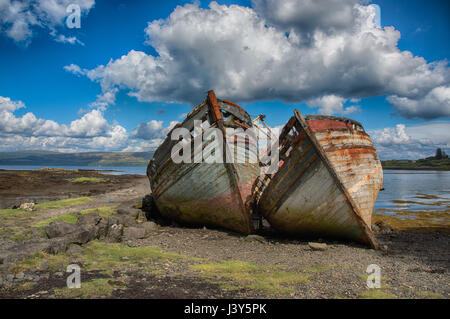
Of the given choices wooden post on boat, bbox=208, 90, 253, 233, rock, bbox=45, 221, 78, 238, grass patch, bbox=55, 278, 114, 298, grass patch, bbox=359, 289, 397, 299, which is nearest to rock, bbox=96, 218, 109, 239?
rock, bbox=45, 221, 78, 238

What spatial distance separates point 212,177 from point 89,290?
17.9 ft

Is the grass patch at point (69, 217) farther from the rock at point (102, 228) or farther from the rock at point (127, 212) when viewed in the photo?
the rock at point (102, 228)

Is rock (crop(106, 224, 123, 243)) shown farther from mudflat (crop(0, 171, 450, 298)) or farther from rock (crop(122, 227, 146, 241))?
rock (crop(122, 227, 146, 241))

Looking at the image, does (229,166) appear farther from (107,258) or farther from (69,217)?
(69,217)

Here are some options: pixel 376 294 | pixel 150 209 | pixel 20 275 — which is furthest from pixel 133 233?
pixel 376 294

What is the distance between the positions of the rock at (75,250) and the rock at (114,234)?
4.50 feet

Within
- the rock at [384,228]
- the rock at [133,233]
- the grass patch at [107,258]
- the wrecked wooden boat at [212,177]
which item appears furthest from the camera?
the rock at [384,228]

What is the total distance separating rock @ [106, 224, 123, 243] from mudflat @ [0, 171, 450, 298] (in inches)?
3.3

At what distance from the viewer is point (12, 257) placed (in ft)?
→ 18.1

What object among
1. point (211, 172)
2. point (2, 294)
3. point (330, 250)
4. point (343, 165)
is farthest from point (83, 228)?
point (343, 165)

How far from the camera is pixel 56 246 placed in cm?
649

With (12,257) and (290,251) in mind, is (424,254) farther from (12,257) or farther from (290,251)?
(12,257)

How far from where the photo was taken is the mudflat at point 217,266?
186 inches

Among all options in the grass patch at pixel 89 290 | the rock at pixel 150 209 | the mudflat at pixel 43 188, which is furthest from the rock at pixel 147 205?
the grass patch at pixel 89 290
